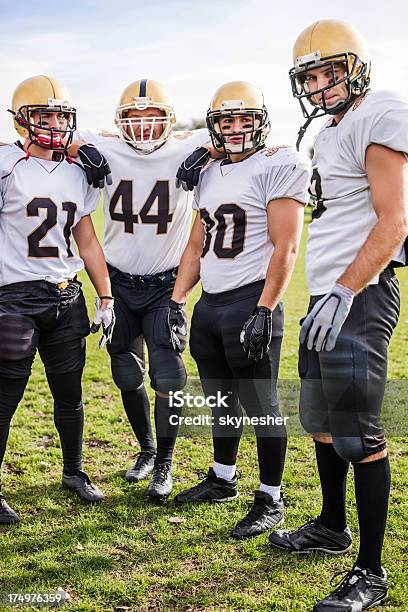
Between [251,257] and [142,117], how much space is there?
0.93 m

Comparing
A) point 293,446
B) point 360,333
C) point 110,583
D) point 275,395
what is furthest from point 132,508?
point 360,333

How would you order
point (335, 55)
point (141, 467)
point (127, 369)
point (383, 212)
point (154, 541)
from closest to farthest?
point (383, 212) → point (335, 55) → point (154, 541) → point (127, 369) → point (141, 467)

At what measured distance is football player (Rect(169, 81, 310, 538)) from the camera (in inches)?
128

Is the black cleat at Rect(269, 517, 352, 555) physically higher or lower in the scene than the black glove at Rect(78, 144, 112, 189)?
lower

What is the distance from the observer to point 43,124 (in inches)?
134

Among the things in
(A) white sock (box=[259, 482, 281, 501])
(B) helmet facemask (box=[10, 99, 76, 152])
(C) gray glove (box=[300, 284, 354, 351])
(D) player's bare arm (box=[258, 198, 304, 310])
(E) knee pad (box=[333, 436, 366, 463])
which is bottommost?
(A) white sock (box=[259, 482, 281, 501])

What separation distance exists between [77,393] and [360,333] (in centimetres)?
165

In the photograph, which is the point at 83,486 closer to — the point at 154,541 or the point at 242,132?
the point at 154,541

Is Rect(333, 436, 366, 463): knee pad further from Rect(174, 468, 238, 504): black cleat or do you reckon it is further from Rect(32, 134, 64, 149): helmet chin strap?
Rect(32, 134, 64, 149): helmet chin strap

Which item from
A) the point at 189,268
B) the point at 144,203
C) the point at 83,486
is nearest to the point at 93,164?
the point at 144,203

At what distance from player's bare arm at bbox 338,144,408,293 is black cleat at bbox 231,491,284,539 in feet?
4.40

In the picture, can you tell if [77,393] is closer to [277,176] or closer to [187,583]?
[187,583]

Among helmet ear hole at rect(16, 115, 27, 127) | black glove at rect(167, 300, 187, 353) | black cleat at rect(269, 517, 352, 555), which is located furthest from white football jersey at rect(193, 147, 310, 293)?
black cleat at rect(269, 517, 352, 555)

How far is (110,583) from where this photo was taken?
2928mm
